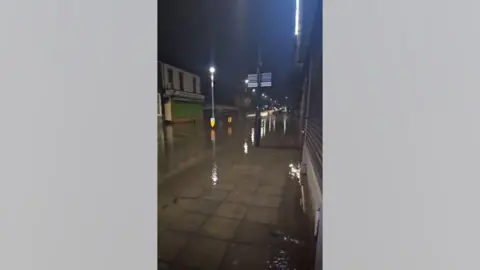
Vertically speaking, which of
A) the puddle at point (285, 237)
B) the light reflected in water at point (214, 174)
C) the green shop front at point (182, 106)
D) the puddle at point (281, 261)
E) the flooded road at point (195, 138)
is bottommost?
the puddle at point (281, 261)

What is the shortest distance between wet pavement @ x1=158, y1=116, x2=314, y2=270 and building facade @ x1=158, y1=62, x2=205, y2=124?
11 centimetres

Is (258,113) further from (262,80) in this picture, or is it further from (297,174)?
(297,174)

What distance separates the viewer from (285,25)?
36.5 inches

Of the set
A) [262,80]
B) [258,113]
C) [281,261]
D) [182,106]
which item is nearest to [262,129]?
[258,113]

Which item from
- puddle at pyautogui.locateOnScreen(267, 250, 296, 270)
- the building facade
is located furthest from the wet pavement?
the building facade

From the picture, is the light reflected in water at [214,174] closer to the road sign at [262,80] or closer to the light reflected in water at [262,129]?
the light reflected in water at [262,129]

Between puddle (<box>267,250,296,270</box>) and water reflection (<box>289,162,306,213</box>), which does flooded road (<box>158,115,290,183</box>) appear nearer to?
water reflection (<box>289,162,306,213</box>)

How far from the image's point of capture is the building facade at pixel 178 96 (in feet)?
3.20

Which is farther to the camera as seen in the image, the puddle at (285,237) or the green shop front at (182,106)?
Answer: the green shop front at (182,106)

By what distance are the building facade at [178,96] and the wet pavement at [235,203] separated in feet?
0.36

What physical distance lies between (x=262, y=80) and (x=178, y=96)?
283 mm

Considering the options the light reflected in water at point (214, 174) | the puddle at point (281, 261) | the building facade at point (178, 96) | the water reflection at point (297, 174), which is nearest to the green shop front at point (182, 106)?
the building facade at point (178, 96)

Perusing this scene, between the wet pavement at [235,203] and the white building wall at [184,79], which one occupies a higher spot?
the white building wall at [184,79]
